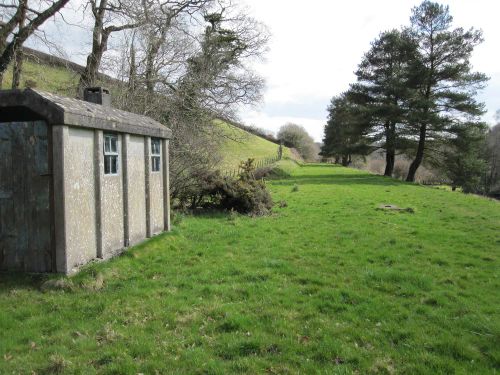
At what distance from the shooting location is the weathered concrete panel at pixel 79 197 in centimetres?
702

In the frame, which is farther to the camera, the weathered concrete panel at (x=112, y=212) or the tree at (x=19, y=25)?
the tree at (x=19, y=25)

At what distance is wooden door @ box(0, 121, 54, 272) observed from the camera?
7.06 m

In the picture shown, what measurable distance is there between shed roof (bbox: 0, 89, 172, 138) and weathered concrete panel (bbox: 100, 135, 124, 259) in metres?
0.57

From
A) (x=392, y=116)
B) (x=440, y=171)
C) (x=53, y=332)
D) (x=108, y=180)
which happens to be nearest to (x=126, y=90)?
(x=108, y=180)

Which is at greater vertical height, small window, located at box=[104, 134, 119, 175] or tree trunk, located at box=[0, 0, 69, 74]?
tree trunk, located at box=[0, 0, 69, 74]

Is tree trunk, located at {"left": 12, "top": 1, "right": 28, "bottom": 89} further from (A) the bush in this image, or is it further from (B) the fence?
(B) the fence

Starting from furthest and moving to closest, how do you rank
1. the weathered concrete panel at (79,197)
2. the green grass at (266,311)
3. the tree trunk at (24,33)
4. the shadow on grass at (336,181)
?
the shadow on grass at (336,181) → the tree trunk at (24,33) → the weathered concrete panel at (79,197) → the green grass at (266,311)

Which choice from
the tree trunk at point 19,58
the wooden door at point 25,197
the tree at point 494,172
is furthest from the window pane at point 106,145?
the tree at point 494,172

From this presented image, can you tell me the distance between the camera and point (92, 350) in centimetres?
488

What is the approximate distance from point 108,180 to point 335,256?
5247 millimetres

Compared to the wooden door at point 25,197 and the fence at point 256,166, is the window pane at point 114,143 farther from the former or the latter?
the fence at point 256,166

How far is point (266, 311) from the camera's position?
6062mm

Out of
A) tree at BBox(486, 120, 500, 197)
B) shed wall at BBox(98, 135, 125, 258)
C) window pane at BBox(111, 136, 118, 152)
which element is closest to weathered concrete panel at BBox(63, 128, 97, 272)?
shed wall at BBox(98, 135, 125, 258)

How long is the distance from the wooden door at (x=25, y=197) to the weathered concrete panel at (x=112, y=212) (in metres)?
1.11
